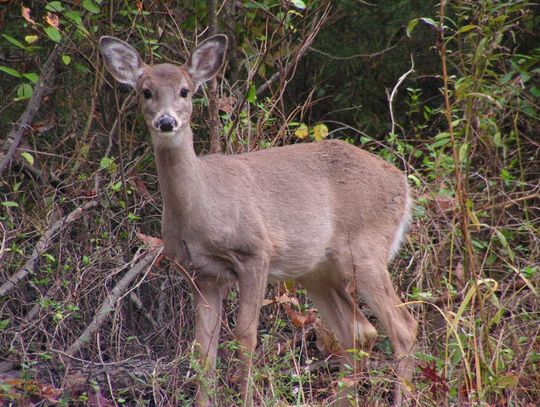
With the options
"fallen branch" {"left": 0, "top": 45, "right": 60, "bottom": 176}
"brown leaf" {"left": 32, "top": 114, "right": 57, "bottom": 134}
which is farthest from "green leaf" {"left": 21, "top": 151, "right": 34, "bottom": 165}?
"brown leaf" {"left": 32, "top": 114, "right": 57, "bottom": 134}

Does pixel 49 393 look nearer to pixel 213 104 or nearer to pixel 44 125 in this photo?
pixel 213 104

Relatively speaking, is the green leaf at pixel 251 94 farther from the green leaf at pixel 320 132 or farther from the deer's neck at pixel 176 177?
the deer's neck at pixel 176 177

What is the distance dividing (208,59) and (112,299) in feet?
5.19

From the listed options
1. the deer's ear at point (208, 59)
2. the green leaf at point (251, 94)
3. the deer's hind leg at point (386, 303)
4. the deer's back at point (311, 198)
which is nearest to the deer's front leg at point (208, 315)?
the deer's back at point (311, 198)

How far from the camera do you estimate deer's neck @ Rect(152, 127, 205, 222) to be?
583 centimetres

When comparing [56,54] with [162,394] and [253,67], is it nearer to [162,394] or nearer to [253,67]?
[253,67]

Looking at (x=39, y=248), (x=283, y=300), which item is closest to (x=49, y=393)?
(x=39, y=248)

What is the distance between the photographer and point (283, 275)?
6.25 m

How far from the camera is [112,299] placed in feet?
21.5

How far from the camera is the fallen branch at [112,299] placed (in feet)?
21.0

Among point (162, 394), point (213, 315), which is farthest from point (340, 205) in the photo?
point (162, 394)

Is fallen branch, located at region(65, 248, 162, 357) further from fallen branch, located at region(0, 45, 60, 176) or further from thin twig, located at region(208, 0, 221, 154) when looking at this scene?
fallen branch, located at region(0, 45, 60, 176)

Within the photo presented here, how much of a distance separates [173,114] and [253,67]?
Answer: 5.65 feet

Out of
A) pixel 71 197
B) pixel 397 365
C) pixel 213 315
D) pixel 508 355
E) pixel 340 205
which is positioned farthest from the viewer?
pixel 71 197
